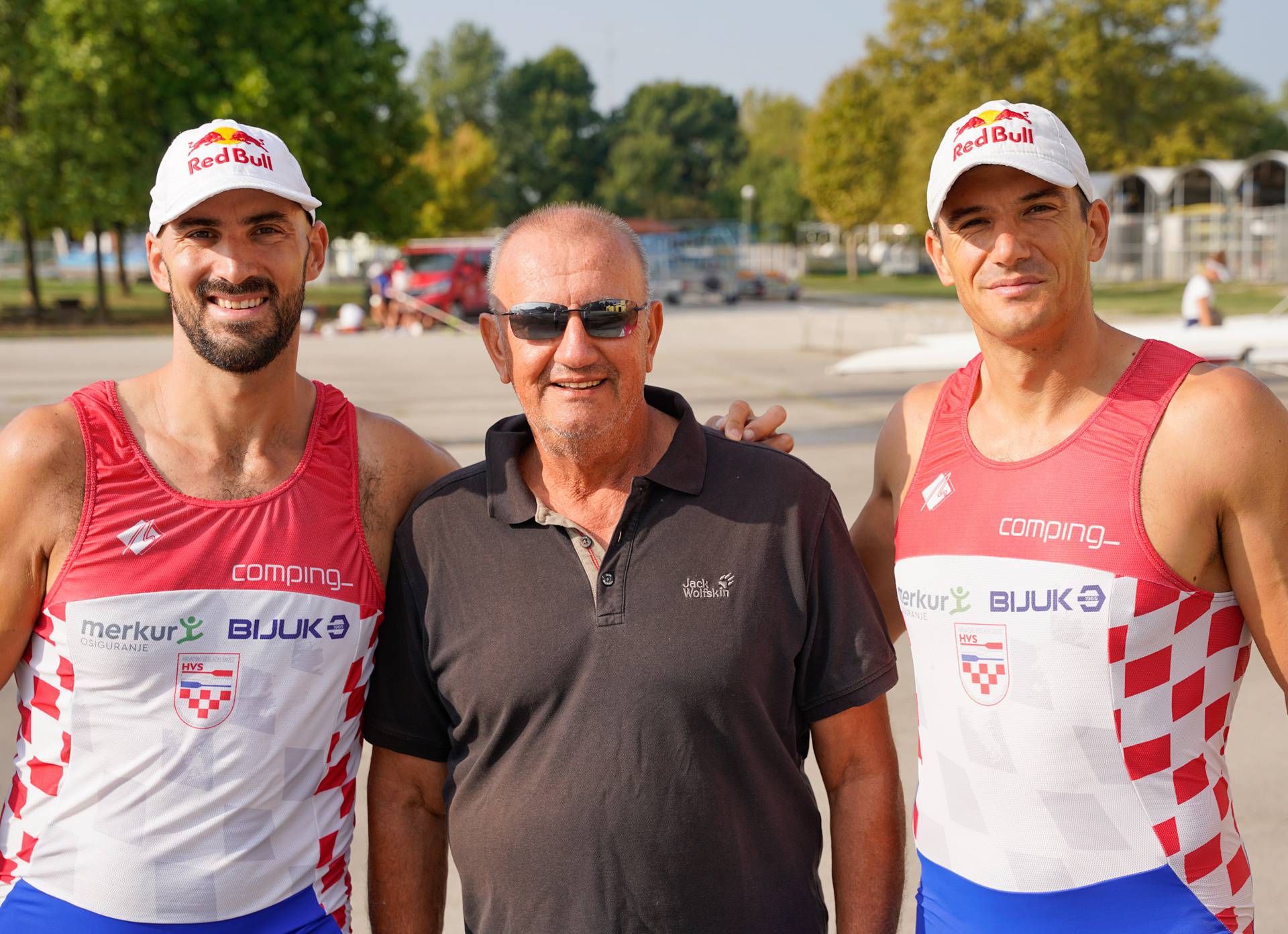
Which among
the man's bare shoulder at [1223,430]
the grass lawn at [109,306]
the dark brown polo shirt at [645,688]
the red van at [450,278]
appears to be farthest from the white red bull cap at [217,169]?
the red van at [450,278]

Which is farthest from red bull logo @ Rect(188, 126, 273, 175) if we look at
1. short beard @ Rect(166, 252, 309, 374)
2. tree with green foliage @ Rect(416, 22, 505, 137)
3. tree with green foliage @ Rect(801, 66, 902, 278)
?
tree with green foliage @ Rect(416, 22, 505, 137)

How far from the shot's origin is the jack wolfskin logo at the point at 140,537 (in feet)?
8.93

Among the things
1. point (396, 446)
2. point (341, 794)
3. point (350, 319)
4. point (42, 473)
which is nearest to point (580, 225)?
point (396, 446)

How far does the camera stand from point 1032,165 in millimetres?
2719

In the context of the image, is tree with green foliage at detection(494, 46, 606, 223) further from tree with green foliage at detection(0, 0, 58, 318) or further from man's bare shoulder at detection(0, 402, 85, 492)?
man's bare shoulder at detection(0, 402, 85, 492)

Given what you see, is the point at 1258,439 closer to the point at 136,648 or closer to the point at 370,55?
the point at 136,648

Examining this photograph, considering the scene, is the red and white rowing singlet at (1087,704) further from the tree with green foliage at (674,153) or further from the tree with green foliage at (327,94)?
the tree with green foliage at (674,153)

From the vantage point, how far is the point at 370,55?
37594 millimetres

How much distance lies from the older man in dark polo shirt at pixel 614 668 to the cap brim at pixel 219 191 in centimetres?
52

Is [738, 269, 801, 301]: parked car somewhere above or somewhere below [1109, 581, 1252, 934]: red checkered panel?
above

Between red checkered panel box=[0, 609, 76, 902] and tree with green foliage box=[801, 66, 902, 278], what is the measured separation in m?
59.8

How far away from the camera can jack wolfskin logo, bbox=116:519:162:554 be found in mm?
2723

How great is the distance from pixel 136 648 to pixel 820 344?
2533cm

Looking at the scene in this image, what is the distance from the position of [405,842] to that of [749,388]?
665 inches
